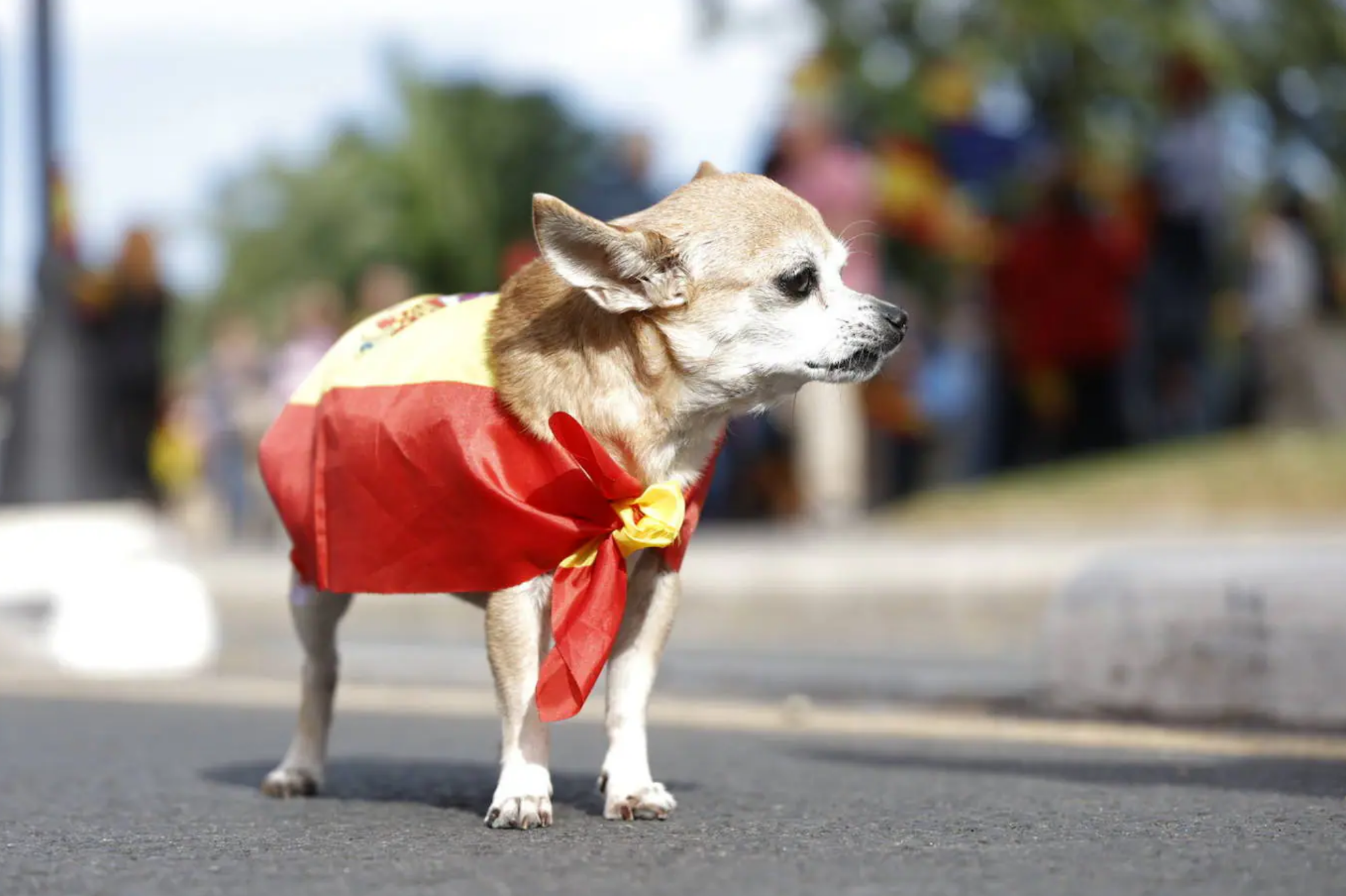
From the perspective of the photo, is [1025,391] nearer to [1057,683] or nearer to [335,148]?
[1057,683]

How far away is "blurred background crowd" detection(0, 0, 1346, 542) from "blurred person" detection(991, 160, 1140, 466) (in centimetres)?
2

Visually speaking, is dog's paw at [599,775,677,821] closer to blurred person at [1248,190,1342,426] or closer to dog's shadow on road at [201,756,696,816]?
dog's shadow on road at [201,756,696,816]

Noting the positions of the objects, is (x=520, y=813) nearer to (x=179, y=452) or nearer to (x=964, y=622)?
(x=964, y=622)

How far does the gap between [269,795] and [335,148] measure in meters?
55.9

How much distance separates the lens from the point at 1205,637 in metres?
7.68

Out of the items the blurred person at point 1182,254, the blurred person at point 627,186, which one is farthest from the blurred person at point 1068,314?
the blurred person at point 627,186

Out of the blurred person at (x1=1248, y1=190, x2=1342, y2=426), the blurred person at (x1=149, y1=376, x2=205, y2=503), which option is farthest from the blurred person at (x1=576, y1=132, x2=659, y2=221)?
the blurred person at (x1=149, y1=376, x2=205, y2=503)

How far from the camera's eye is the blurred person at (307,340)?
603 inches

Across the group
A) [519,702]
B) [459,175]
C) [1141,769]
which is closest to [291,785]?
[519,702]

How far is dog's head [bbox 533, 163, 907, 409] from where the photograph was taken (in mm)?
5316

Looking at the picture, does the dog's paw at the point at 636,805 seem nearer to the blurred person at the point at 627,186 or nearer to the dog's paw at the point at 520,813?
the dog's paw at the point at 520,813

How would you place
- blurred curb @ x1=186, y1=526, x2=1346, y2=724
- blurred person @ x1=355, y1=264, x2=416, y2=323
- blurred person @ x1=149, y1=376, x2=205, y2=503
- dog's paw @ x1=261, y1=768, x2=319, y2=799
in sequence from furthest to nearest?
blurred person @ x1=149, y1=376, x2=205, y2=503
blurred person @ x1=355, y1=264, x2=416, y2=323
blurred curb @ x1=186, y1=526, x2=1346, y2=724
dog's paw @ x1=261, y1=768, x2=319, y2=799

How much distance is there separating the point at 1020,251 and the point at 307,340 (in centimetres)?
513

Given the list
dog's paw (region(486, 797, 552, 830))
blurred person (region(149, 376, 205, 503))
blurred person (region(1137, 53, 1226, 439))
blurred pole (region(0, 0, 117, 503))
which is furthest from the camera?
blurred person (region(149, 376, 205, 503))
